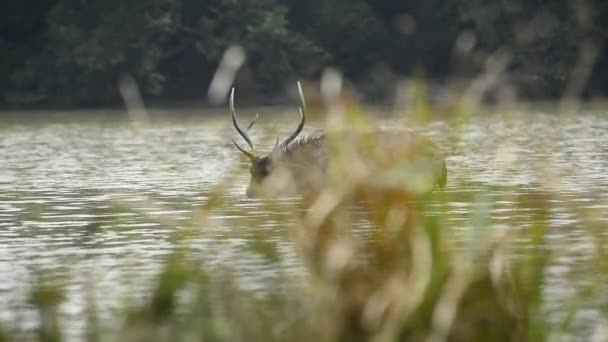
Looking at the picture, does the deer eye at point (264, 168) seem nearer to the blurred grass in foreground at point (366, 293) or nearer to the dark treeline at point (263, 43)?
the blurred grass in foreground at point (366, 293)

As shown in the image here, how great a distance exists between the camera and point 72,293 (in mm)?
7934

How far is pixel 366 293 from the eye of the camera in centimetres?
546

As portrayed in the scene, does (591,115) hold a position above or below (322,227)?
below

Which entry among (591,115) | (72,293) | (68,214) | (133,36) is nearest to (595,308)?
(72,293)

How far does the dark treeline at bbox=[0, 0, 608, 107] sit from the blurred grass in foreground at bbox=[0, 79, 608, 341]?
3676cm

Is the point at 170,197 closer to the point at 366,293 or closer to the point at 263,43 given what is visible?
the point at 366,293

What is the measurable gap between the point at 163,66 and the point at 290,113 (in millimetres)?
13188

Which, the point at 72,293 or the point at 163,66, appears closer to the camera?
the point at 72,293

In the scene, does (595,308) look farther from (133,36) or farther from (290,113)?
(133,36)

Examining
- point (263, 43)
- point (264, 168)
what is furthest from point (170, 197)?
point (263, 43)

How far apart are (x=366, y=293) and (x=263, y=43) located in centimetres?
4007

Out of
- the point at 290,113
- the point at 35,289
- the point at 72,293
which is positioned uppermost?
the point at 35,289

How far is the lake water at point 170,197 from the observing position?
7934 millimetres

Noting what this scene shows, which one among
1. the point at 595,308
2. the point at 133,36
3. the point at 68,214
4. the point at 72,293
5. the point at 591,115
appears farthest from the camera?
the point at 133,36
